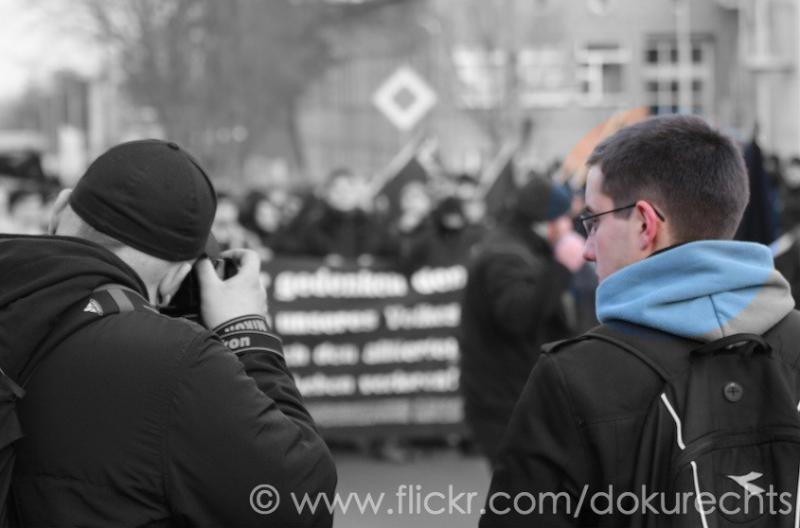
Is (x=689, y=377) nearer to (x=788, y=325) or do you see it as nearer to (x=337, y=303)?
(x=788, y=325)

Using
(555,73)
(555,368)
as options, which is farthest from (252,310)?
(555,73)

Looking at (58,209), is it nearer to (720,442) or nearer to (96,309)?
(96,309)

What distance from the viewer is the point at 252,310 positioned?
3090 millimetres

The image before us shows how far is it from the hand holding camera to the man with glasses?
70 cm

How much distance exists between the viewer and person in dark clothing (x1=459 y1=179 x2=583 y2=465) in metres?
6.51

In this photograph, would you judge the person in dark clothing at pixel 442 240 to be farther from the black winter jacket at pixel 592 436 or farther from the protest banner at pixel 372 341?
the black winter jacket at pixel 592 436

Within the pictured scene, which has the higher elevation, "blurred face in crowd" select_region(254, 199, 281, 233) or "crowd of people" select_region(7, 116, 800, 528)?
"crowd of people" select_region(7, 116, 800, 528)

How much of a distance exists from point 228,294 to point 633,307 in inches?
36.7

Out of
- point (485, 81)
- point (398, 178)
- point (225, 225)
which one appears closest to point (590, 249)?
point (225, 225)

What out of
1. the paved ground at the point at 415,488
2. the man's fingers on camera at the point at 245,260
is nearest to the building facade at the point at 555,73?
the paved ground at the point at 415,488

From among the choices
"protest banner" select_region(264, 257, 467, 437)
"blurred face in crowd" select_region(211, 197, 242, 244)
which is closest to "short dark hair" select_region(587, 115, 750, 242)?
"blurred face in crowd" select_region(211, 197, 242, 244)

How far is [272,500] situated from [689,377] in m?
0.85

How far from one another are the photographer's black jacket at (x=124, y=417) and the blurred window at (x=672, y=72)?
5585cm

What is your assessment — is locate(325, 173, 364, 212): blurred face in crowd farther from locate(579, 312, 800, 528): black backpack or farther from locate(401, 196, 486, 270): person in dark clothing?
locate(579, 312, 800, 528): black backpack
